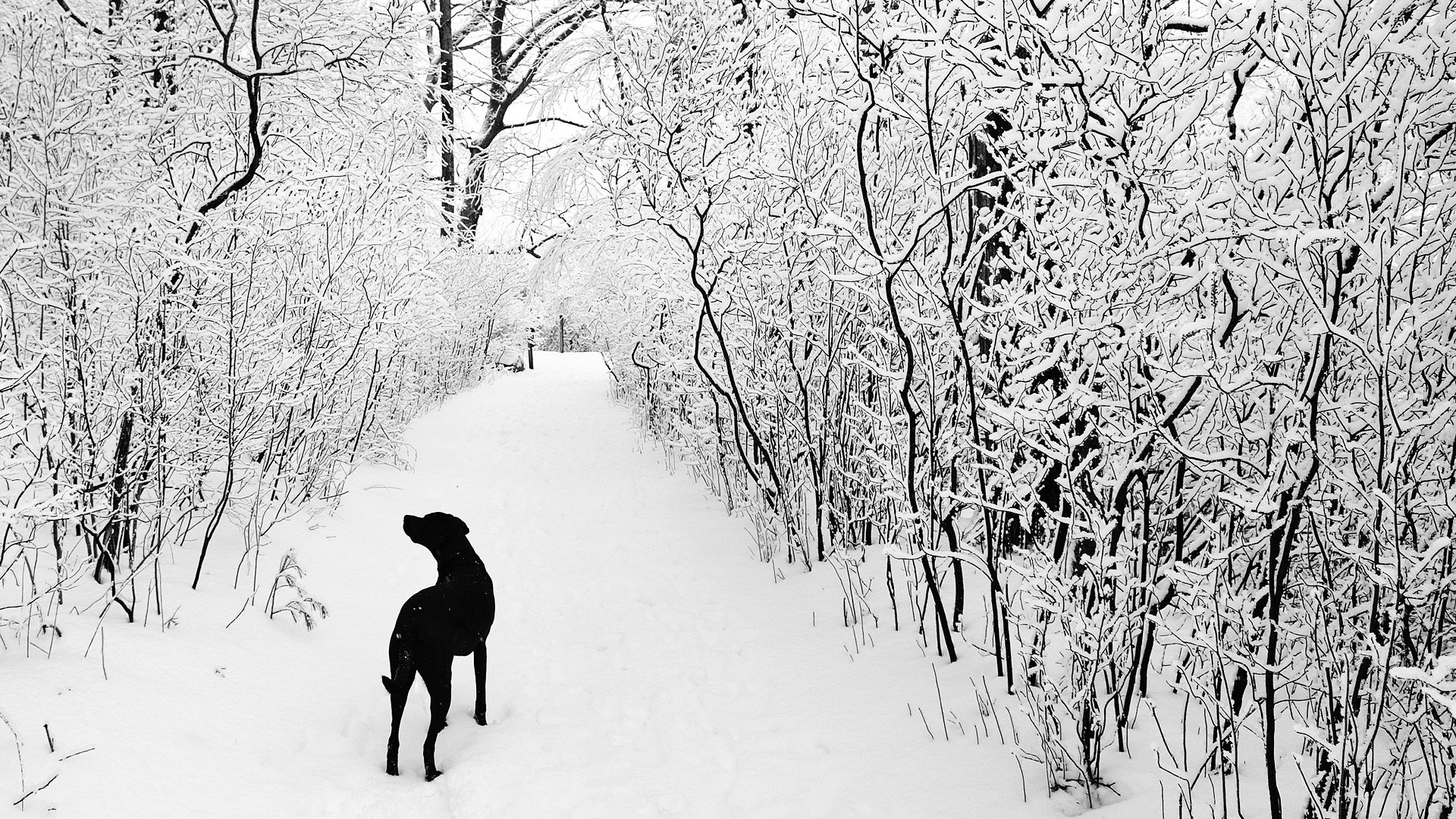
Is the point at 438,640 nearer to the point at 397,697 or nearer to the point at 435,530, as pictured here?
the point at 397,697

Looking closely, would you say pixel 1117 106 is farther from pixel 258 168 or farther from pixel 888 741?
pixel 258 168

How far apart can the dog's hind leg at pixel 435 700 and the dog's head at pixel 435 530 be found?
27.5 inches

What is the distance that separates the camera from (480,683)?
327cm

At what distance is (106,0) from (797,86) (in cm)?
348

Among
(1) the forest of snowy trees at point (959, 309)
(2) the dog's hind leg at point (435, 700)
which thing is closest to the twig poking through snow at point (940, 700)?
(1) the forest of snowy trees at point (959, 309)

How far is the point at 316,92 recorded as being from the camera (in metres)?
3.88

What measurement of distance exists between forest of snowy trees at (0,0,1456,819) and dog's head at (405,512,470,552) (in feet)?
2.42

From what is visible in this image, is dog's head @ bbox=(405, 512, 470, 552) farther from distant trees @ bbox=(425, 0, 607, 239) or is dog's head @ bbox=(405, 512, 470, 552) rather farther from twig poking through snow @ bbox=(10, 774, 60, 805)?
distant trees @ bbox=(425, 0, 607, 239)

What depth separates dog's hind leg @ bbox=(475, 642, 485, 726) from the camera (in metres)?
3.26

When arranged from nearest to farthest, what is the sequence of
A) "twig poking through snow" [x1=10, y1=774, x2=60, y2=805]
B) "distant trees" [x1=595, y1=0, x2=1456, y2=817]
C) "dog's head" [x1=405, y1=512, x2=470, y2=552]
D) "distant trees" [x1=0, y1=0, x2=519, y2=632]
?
"distant trees" [x1=595, y1=0, x2=1456, y2=817]
"twig poking through snow" [x1=10, y1=774, x2=60, y2=805]
"distant trees" [x1=0, y1=0, x2=519, y2=632]
"dog's head" [x1=405, y1=512, x2=470, y2=552]

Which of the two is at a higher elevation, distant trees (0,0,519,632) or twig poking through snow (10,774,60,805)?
distant trees (0,0,519,632)

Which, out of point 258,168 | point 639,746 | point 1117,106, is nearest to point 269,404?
point 258,168

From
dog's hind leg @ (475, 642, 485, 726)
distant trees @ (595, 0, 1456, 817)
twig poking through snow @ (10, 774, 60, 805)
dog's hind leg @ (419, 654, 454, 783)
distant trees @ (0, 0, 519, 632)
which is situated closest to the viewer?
distant trees @ (595, 0, 1456, 817)

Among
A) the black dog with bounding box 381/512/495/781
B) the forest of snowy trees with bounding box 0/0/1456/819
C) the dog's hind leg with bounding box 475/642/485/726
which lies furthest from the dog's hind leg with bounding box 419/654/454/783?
the forest of snowy trees with bounding box 0/0/1456/819
